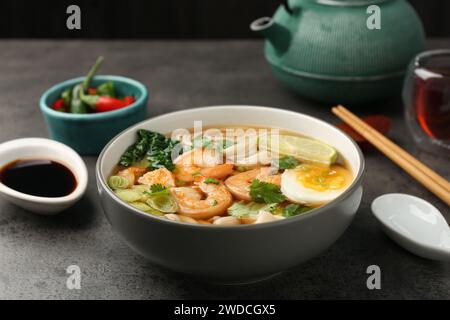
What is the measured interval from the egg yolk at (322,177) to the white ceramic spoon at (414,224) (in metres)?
0.13

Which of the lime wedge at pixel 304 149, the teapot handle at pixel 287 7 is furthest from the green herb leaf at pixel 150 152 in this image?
the teapot handle at pixel 287 7

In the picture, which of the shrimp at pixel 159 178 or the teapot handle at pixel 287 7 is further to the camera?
the teapot handle at pixel 287 7

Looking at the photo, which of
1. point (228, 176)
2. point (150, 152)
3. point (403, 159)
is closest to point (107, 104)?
point (150, 152)

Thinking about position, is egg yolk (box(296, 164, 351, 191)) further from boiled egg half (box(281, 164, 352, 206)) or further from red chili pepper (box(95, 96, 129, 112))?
red chili pepper (box(95, 96, 129, 112))

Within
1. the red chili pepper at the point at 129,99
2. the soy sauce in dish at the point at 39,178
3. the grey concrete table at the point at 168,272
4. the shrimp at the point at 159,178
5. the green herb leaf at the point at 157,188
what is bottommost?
the grey concrete table at the point at 168,272

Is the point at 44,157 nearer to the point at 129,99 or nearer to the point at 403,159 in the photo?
the point at 129,99

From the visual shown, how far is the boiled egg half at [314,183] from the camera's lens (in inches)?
50.2

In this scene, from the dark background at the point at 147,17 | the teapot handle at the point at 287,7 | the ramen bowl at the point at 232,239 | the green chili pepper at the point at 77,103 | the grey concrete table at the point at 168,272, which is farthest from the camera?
the dark background at the point at 147,17

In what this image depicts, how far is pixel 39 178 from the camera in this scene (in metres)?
1.55

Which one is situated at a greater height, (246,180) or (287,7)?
(287,7)

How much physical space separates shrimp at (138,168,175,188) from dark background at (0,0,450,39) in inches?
90.0

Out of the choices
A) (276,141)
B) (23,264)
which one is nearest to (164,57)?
(276,141)

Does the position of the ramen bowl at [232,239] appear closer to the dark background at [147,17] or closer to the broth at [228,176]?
the broth at [228,176]

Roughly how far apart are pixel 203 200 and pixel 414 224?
0.49 metres
